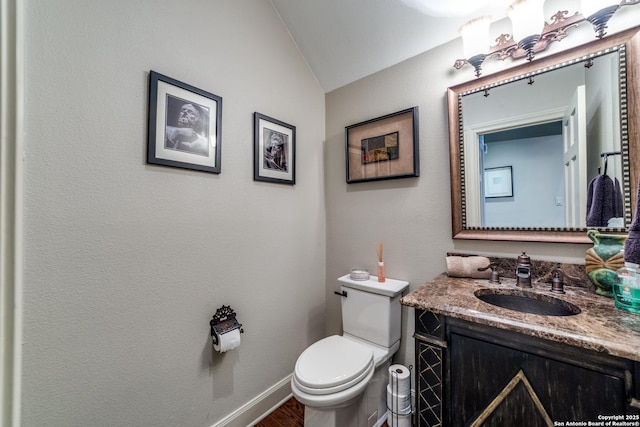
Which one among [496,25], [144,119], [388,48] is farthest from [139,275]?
[496,25]

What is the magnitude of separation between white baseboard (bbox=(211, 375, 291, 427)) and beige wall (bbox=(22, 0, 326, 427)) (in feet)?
0.12

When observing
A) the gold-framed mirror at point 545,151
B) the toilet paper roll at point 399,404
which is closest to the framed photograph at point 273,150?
the gold-framed mirror at point 545,151

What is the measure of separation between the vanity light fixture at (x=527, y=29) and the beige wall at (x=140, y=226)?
3.70 ft

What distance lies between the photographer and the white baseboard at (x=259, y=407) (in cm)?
141

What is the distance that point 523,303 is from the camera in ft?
3.83

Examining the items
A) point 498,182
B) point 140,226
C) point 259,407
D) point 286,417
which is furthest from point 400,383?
point 140,226

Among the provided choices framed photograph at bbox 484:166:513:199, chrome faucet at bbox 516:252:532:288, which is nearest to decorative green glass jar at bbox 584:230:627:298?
chrome faucet at bbox 516:252:532:288

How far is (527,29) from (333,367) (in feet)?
6.03

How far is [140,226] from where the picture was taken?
3.63 feet

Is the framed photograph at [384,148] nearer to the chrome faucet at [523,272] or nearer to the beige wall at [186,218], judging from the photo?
the beige wall at [186,218]

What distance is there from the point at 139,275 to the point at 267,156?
92 centimetres

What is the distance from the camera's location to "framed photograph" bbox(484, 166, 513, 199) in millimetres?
1321

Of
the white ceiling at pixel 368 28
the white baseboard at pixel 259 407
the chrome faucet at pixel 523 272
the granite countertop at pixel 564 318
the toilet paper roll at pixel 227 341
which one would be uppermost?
the white ceiling at pixel 368 28

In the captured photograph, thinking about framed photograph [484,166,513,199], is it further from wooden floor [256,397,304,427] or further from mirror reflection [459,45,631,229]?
wooden floor [256,397,304,427]
